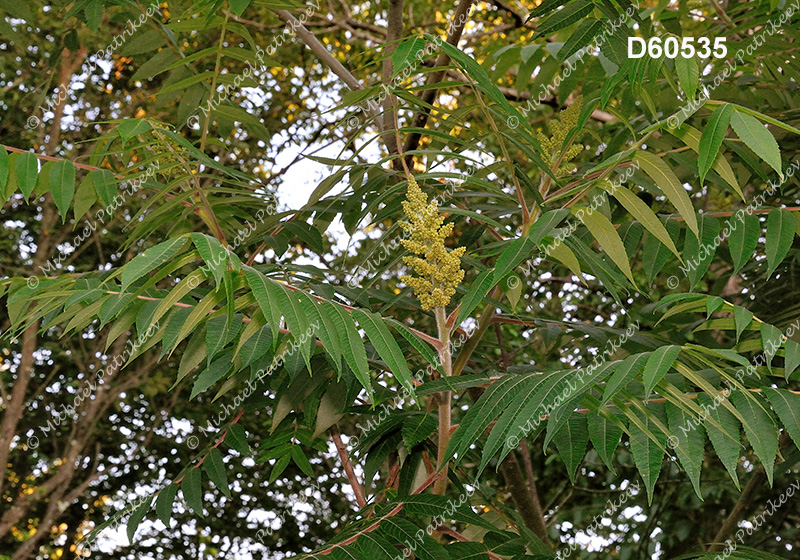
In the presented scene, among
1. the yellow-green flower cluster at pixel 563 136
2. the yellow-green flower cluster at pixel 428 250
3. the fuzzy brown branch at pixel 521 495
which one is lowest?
the fuzzy brown branch at pixel 521 495

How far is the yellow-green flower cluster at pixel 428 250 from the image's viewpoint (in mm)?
1625

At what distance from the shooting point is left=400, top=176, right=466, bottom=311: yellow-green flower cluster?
162cm

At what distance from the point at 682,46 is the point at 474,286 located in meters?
0.65

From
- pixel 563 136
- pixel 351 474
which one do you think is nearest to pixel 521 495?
pixel 351 474

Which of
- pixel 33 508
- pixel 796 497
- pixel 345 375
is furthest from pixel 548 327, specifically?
pixel 33 508

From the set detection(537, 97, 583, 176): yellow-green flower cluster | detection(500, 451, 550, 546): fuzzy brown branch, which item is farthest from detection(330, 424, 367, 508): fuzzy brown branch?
detection(537, 97, 583, 176): yellow-green flower cluster

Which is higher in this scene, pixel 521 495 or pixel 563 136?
pixel 563 136

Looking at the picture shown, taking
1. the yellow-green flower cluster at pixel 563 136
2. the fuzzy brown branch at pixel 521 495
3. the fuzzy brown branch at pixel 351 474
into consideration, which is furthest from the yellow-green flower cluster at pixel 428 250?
the fuzzy brown branch at pixel 521 495

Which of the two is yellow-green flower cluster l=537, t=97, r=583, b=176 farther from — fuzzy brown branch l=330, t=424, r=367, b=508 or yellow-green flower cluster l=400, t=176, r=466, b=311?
fuzzy brown branch l=330, t=424, r=367, b=508

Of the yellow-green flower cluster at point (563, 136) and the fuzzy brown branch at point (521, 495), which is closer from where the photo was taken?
the yellow-green flower cluster at point (563, 136)

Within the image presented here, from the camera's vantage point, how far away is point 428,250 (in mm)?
1631

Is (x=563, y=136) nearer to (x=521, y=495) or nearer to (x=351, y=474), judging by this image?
(x=351, y=474)

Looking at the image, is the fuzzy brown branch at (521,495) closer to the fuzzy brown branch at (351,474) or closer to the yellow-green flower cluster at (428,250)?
the fuzzy brown branch at (351,474)

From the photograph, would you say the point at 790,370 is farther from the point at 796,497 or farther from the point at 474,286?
the point at 796,497
